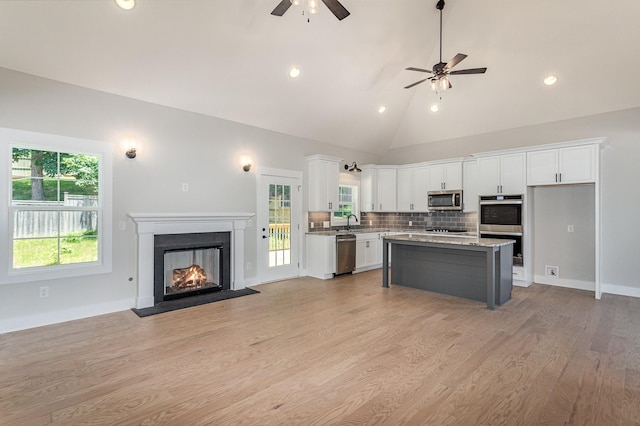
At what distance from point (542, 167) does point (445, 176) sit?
1893 millimetres

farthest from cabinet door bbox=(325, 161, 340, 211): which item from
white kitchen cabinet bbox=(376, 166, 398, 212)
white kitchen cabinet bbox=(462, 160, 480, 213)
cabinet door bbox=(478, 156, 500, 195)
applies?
cabinet door bbox=(478, 156, 500, 195)

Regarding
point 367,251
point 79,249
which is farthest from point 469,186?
point 79,249

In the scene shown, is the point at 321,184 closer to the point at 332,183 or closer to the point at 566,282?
the point at 332,183

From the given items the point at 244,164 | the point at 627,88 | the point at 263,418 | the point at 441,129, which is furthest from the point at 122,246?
the point at 627,88

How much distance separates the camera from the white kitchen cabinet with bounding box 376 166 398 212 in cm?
795

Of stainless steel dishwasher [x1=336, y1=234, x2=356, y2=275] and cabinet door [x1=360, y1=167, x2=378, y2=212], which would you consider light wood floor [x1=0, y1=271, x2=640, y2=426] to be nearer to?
stainless steel dishwasher [x1=336, y1=234, x2=356, y2=275]

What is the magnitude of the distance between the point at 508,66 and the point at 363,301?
4619 millimetres

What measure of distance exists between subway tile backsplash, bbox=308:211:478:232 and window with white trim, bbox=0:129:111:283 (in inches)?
150

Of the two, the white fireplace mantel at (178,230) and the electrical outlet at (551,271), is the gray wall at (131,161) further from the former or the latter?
the electrical outlet at (551,271)

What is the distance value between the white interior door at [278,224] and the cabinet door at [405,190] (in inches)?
107

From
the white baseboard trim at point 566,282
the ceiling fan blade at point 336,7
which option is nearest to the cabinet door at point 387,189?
the white baseboard trim at point 566,282

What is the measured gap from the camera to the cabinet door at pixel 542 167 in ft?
17.9

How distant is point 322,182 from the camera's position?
22.2 ft

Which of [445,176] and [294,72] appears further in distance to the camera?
[445,176]
